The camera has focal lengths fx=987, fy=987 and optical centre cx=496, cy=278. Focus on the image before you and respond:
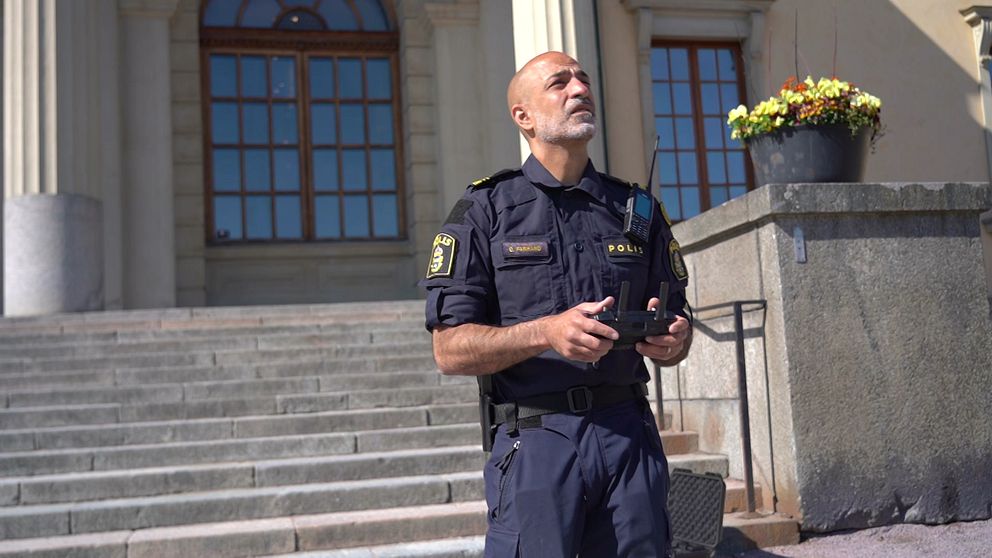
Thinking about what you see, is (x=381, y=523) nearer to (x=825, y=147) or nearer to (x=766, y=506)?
(x=766, y=506)

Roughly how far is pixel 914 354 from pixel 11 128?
818 centimetres

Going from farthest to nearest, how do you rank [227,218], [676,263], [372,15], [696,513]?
[372,15]
[227,218]
[696,513]
[676,263]

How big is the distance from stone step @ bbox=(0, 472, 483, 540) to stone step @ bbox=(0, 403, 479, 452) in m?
0.75

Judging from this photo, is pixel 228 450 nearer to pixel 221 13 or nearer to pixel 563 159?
pixel 563 159

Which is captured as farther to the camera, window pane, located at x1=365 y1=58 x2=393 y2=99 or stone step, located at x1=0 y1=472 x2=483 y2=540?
window pane, located at x1=365 y1=58 x2=393 y2=99

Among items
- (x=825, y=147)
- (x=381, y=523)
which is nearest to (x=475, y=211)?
(x=381, y=523)

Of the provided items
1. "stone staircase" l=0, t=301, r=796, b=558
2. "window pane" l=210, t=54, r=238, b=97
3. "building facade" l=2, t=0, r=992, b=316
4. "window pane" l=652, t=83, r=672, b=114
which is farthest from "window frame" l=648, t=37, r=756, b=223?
"stone staircase" l=0, t=301, r=796, b=558

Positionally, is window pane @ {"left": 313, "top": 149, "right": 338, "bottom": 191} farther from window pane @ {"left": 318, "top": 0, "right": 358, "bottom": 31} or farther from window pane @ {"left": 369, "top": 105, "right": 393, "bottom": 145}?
window pane @ {"left": 318, "top": 0, "right": 358, "bottom": 31}

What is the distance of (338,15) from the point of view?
1277cm

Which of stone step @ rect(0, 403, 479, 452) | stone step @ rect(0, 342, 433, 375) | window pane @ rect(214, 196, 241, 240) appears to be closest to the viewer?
stone step @ rect(0, 403, 479, 452)

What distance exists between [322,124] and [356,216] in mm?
1251

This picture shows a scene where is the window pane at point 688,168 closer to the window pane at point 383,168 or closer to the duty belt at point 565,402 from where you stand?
the window pane at point 383,168

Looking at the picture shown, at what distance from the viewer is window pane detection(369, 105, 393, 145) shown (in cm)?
1288

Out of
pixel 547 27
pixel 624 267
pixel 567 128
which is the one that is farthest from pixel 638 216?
pixel 547 27
